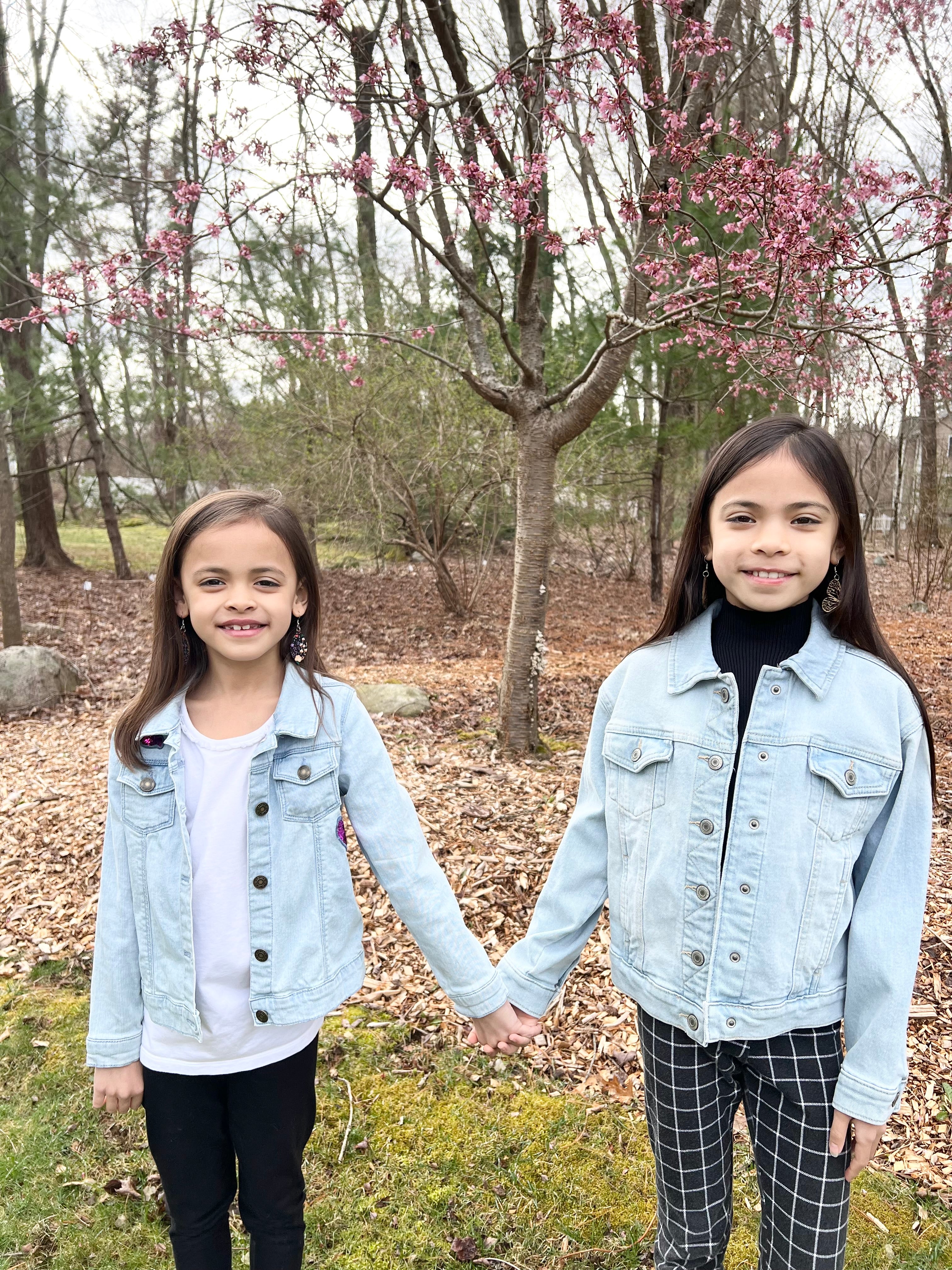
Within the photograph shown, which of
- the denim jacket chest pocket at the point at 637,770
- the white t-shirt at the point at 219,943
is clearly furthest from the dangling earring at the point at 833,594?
the white t-shirt at the point at 219,943

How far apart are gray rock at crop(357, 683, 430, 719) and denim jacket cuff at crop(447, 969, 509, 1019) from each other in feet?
15.7

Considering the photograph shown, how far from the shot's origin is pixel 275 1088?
1.56 meters

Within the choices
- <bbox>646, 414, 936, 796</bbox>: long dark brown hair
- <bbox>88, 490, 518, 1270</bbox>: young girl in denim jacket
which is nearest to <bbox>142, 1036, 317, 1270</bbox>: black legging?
<bbox>88, 490, 518, 1270</bbox>: young girl in denim jacket

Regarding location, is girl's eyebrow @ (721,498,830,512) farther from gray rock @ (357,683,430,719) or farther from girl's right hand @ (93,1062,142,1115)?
gray rock @ (357,683,430,719)

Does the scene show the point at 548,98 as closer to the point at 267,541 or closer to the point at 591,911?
the point at 267,541

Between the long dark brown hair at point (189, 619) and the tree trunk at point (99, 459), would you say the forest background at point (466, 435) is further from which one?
the long dark brown hair at point (189, 619)

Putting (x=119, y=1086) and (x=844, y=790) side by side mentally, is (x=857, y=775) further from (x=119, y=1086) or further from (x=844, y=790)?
(x=119, y=1086)

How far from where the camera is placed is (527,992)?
1.59 metres

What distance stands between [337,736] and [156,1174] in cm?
173

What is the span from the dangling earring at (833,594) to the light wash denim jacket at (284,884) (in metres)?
0.86

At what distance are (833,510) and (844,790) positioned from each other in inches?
18.6

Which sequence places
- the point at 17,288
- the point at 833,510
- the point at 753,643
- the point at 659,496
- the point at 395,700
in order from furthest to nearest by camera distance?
the point at 659,496 → the point at 17,288 → the point at 395,700 → the point at 753,643 → the point at 833,510

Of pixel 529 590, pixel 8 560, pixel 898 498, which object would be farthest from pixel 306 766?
pixel 898 498

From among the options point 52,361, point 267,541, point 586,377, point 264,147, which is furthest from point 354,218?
point 267,541
